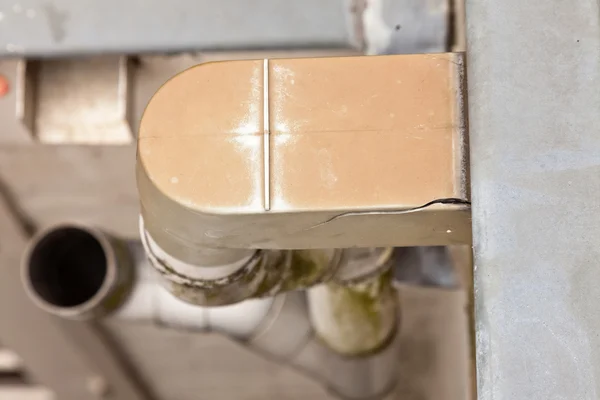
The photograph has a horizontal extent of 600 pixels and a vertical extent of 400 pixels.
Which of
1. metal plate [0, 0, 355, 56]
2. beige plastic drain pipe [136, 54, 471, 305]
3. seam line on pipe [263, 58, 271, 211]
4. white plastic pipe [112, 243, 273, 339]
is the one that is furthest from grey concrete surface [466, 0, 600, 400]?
white plastic pipe [112, 243, 273, 339]

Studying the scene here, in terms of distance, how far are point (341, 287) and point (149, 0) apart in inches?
19.1

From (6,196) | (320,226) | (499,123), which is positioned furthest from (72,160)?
(499,123)

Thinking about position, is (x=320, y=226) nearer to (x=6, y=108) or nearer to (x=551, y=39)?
(x=551, y=39)

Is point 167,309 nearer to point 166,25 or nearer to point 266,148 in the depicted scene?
point 166,25

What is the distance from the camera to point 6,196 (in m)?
1.08

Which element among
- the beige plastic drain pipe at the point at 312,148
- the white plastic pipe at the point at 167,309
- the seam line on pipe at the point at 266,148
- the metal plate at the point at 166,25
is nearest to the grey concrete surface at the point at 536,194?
the beige plastic drain pipe at the point at 312,148

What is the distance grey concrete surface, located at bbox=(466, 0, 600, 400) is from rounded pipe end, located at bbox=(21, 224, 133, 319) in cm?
64

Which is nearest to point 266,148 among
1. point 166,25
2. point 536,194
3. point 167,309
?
point 536,194

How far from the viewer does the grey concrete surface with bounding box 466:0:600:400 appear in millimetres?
389

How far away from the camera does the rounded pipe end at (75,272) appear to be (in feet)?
2.92

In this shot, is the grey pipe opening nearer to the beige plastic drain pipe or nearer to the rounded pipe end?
the rounded pipe end

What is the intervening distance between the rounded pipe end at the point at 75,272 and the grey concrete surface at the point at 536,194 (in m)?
0.64

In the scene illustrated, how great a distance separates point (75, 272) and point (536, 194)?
79cm

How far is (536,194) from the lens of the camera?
0.40 metres
